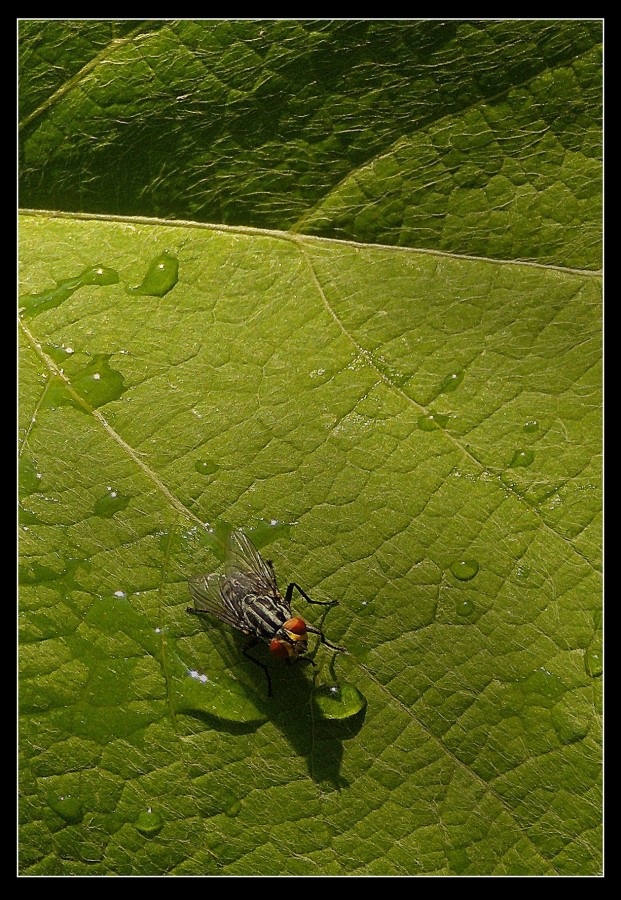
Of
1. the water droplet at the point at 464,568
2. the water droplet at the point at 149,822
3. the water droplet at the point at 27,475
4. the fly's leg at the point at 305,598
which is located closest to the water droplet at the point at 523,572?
the water droplet at the point at 464,568

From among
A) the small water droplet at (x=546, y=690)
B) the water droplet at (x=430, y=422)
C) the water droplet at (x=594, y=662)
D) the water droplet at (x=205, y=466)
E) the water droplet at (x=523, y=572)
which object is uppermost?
the water droplet at (x=430, y=422)

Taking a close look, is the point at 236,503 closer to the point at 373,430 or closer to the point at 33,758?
the point at 373,430

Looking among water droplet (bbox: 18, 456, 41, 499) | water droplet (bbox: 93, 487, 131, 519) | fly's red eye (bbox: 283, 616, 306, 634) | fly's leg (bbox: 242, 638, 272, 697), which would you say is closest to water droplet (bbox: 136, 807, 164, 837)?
fly's leg (bbox: 242, 638, 272, 697)

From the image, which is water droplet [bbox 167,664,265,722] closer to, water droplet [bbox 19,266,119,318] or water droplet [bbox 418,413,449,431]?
water droplet [bbox 418,413,449,431]

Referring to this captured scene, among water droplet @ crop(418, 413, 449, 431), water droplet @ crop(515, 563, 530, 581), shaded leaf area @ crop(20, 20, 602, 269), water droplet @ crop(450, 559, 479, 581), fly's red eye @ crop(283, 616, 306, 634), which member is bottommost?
fly's red eye @ crop(283, 616, 306, 634)

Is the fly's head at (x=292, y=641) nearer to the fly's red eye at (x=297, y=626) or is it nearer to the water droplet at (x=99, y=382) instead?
the fly's red eye at (x=297, y=626)

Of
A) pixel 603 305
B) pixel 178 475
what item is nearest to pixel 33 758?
pixel 178 475
